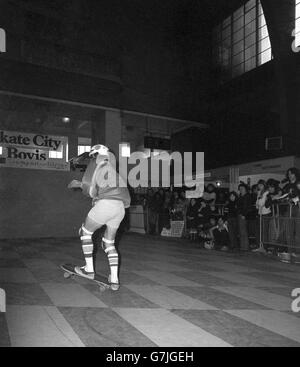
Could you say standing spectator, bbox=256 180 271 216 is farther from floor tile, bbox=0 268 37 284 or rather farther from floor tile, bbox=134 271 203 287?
floor tile, bbox=0 268 37 284

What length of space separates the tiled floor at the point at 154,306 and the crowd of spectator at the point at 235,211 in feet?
7.66

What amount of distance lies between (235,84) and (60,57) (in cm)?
870

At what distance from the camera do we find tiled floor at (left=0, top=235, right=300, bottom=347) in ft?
12.6

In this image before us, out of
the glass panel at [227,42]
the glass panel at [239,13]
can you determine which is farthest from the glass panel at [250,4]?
the glass panel at [227,42]

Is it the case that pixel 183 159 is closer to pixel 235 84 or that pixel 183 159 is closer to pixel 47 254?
pixel 235 84

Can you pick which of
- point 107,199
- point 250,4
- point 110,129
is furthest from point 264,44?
point 107,199

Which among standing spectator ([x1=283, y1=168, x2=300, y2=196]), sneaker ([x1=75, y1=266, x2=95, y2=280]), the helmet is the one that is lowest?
sneaker ([x1=75, y1=266, x2=95, y2=280])

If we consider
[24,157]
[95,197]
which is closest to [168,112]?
[24,157]

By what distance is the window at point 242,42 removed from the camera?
58.9 ft

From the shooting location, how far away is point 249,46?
1883 centimetres

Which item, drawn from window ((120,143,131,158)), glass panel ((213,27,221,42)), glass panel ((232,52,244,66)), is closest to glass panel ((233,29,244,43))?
glass panel ((232,52,244,66))

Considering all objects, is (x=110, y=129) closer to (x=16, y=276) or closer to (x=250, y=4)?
(x=250, y=4)

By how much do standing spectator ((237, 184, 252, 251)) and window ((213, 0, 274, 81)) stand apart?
28.3ft

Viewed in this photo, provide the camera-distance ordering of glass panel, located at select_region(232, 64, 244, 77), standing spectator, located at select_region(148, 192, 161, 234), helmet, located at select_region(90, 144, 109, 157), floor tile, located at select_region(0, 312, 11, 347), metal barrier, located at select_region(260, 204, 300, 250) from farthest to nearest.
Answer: glass panel, located at select_region(232, 64, 244, 77)
standing spectator, located at select_region(148, 192, 161, 234)
metal barrier, located at select_region(260, 204, 300, 250)
helmet, located at select_region(90, 144, 109, 157)
floor tile, located at select_region(0, 312, 11, 347)
